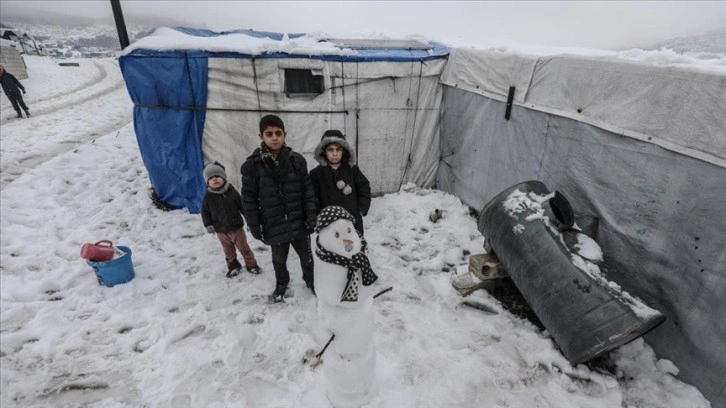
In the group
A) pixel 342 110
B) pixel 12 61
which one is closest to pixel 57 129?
pixel 342 110

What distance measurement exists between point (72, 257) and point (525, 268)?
6.30 meters

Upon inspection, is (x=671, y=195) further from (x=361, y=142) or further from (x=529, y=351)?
(x=361, y=142)

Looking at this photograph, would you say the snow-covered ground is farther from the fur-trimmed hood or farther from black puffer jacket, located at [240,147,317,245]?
the fur-trimmed hood

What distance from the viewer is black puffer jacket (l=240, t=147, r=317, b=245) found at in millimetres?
3724

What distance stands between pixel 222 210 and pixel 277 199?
3.72ft

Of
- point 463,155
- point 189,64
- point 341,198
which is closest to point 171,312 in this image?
point 341,198

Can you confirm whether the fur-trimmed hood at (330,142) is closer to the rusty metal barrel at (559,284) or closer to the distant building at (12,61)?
the rusty metal barrel at (559,284)

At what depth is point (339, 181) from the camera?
13.5ft

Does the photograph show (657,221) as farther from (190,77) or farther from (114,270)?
(190,77)

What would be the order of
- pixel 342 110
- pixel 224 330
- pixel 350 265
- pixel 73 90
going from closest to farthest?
pixel 350 265 → pixel 224 330 → pixel 342 110 → pixel 73 90

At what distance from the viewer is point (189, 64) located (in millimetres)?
5863

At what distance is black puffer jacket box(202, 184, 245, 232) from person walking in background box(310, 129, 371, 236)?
121 centimetres

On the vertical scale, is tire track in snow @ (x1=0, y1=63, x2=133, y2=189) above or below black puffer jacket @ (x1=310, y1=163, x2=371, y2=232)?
below

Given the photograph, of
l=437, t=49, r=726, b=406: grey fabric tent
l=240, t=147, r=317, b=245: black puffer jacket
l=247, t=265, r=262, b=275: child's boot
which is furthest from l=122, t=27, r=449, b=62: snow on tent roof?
l=247, t=265, r=262, b=275: child's boot
